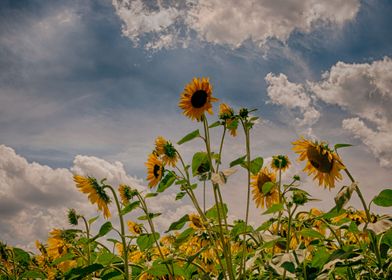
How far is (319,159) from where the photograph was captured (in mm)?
2371

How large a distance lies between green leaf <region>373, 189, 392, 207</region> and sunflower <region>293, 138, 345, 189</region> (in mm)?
232

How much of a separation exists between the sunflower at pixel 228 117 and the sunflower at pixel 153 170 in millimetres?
719

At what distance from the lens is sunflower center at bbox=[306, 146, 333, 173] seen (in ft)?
7.61

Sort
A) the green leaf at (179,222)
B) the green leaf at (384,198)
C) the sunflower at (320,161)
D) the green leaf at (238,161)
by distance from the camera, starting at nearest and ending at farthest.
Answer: the green leaf at (384,198)
the sunflower at (320,161)
the green leaf at (179,222)
the green leaf at (238,161)

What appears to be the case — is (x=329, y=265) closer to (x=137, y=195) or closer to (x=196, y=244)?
(x=137, y=195)

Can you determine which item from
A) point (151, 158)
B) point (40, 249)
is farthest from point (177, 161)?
point (40, 249)

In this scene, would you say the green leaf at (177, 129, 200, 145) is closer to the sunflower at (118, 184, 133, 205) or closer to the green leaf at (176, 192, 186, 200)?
the green leaf at (176, 192, 186, 200)

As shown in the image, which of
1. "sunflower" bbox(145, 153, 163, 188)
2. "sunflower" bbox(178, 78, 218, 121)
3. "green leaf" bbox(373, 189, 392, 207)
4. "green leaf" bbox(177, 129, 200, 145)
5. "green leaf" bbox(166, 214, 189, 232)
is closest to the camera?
"green leaf" bbox(373, 189, 392, 207)

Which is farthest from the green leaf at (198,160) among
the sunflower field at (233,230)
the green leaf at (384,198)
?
the green leaf at (384,198)

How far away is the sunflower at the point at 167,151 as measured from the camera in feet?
11.5

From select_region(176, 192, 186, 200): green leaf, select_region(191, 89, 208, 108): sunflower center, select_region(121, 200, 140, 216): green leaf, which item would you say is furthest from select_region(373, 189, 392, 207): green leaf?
select_region(191, 89, 208, 108): sunflower center

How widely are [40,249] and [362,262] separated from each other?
4402 millimetres

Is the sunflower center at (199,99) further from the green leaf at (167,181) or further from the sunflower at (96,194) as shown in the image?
the sunflower at (96,194)

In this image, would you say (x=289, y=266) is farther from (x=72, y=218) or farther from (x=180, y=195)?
(x=72, y=218)
